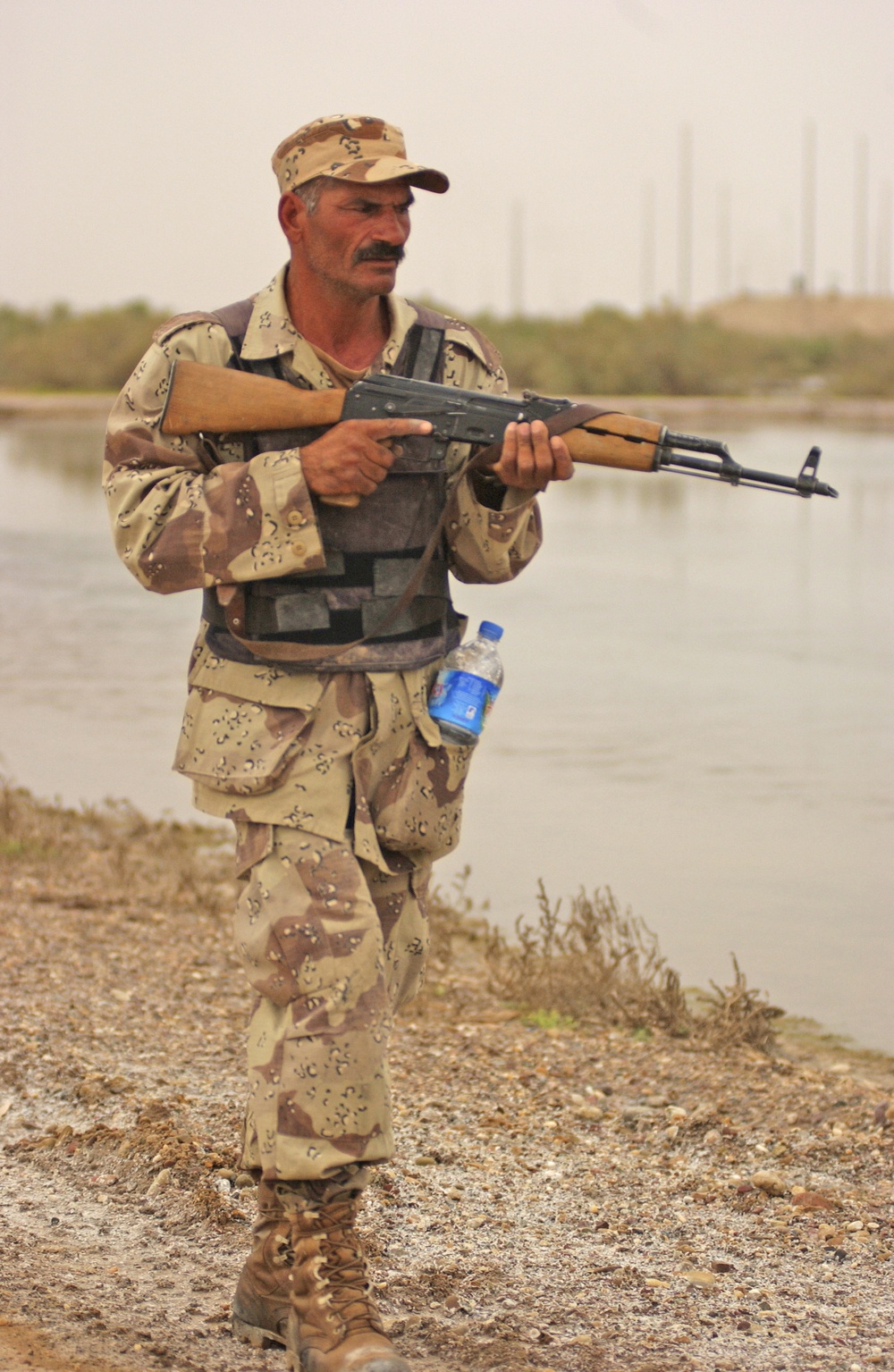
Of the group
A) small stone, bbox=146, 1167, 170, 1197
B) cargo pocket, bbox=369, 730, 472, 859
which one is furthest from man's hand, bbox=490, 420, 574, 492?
small stone, bbox=146, 1167, 170, 1197

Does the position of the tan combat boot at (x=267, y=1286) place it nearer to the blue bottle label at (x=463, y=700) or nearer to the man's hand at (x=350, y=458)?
the blue bottle label at (x=463, y=700)

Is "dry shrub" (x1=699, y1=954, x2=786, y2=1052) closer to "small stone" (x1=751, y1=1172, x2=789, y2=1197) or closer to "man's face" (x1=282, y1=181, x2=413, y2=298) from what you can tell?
"small stone" (x1=751, y1=1172, x2=789, y2=1197)

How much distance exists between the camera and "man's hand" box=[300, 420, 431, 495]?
3193 millimetres

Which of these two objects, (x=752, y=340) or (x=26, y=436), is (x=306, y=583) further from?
(x=752, y=340)

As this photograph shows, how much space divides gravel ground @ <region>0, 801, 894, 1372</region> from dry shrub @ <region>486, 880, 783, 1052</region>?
0.10 meters

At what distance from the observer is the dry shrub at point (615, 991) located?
192 inches

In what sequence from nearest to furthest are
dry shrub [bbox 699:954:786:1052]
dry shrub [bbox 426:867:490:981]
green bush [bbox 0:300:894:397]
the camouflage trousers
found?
the camouflage trousers
dry shrub [bbox 699:954:786:1052]
dry shrub [bbox 426:867:490:981]
green bush [bbox 0:300:894:397]

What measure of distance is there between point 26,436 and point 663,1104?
1487 inches

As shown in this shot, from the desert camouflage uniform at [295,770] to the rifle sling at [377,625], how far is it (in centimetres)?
4

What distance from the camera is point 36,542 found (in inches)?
717

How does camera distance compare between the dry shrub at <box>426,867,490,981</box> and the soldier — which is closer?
the soldier

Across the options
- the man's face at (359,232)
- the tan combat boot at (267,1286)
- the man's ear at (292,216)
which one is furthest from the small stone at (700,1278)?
the man's ear at (292,216)

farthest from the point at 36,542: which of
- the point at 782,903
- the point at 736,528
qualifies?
the point at 782,903

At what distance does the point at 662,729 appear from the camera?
30.7 ft
